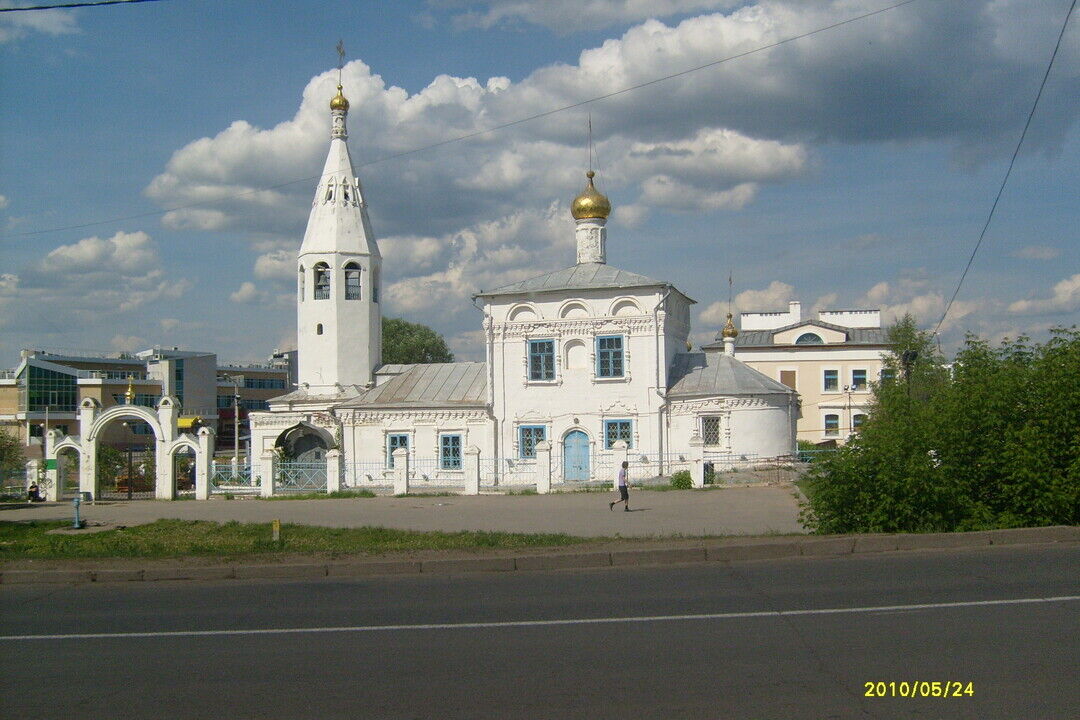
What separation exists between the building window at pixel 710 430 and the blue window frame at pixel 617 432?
213cm

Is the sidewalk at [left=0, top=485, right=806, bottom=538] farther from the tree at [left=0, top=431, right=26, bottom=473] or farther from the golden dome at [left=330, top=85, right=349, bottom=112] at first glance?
the golden dome at [left=330, top=85, right=349, bottom=112]

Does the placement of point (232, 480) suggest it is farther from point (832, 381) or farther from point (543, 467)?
point (832, 381)

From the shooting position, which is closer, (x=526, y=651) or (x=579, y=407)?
(x=526, y=651)

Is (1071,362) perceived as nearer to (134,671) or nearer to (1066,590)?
(1066,590)

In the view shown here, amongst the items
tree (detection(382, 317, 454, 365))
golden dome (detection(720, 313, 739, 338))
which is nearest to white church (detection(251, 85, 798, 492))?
golden dome (detection(720, 313, 739, 338))

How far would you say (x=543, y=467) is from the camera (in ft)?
81.9

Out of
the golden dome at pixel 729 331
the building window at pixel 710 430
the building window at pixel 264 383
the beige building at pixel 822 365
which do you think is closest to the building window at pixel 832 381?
the beige building at pixel 822 365

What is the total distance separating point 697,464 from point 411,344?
47.4m

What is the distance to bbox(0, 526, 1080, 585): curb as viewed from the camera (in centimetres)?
1118

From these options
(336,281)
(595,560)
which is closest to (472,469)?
(336,281)

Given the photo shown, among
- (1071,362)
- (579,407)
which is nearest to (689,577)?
(1071,362)

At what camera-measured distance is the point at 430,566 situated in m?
11.2

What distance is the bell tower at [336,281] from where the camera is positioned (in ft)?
107

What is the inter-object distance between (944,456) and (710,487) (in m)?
12.1
